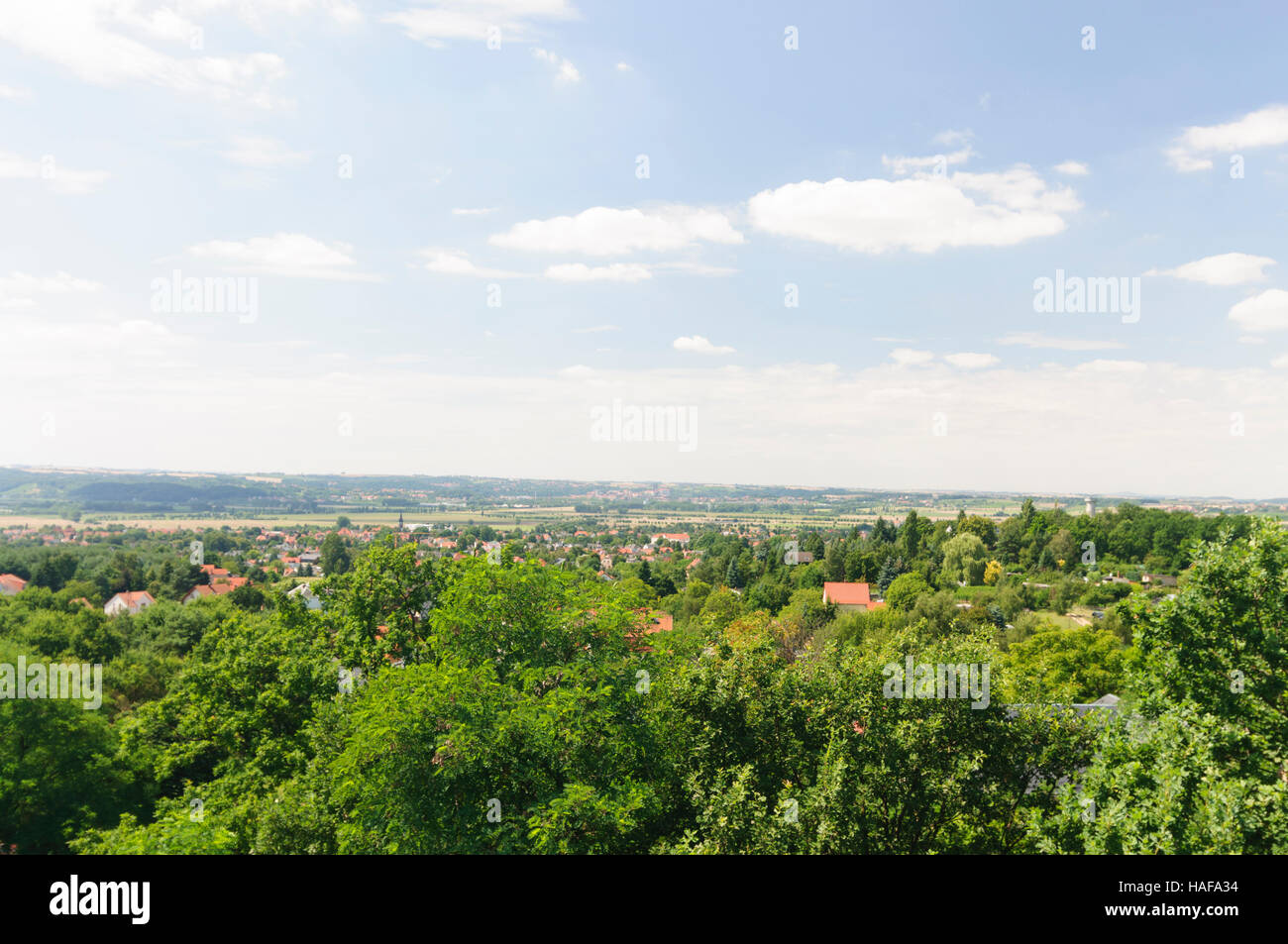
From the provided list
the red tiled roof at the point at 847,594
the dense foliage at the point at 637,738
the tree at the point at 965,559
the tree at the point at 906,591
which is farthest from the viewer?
the tree at the point at 965,559

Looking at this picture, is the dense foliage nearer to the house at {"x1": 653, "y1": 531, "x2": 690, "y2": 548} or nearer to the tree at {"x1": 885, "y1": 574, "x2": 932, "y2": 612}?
the tree at {"x1": 885, "y1": 574, "x2": 932, "y2": 612}

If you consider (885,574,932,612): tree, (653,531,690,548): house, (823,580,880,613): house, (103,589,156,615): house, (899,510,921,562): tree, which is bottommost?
(653,531,690,548): house

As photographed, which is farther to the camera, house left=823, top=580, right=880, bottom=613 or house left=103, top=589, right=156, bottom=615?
house left=103, top=589, right=156, bottom=615

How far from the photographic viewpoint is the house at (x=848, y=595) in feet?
204

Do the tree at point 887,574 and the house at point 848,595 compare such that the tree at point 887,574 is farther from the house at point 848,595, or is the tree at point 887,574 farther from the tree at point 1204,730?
the tree at point 1204,730

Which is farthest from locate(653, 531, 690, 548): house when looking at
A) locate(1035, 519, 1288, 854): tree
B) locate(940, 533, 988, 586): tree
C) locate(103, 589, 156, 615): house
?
locate(1035, 519, 1288, 854): tree

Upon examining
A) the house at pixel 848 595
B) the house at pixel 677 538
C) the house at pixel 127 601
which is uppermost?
the house at pixel 848 595

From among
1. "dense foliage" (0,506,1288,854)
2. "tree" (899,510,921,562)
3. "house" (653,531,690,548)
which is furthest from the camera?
"house" (653,531,690,548)

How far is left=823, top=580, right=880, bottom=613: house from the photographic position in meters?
62.1

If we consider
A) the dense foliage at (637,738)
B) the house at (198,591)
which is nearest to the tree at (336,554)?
the house at (198,591)

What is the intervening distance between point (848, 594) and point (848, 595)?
205 mm
